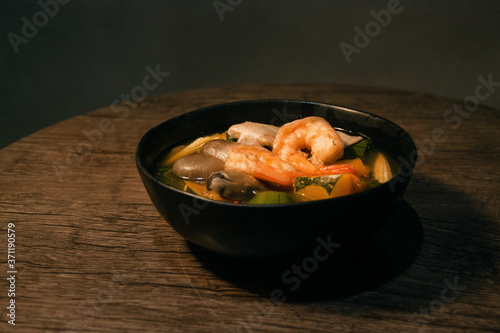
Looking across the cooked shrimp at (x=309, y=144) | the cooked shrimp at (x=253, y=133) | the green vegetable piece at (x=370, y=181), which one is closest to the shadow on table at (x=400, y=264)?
the green vegetable piece at (x=370, y=181)

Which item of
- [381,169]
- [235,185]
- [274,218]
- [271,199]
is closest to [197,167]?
[235,185]

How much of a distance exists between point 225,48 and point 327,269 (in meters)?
3.03

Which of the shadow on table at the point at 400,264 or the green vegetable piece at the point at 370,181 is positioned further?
the green vegetable piece at the point at 370,181

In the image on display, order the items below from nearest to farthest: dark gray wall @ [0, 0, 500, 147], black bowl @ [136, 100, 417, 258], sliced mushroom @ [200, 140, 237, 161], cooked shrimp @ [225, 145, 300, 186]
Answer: black bowl @ [136, 100, 417, 258] → cooked shrimp @ [225, 145, 300, 186] → sliced mushroom @ [200, 140, 237, 161] → dark gray wall @ [0, 0, 500, 147]

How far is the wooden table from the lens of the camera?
924mm

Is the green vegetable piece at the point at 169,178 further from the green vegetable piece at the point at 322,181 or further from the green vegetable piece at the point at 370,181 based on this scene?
the green vegetable piece at the point at 370,181

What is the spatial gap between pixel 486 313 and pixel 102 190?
1.08 m

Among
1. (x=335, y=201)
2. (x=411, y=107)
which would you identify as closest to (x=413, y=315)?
(x=335, y=201)

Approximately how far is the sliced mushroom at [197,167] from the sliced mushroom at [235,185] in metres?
0.11

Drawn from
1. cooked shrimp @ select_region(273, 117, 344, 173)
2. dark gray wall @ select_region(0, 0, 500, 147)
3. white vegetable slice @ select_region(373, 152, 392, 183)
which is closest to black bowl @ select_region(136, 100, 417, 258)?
white vegetable slice @ select_region(373, 152, 392, 183)

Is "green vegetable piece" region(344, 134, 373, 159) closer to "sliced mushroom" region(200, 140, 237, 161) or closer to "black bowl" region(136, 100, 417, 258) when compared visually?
"black bowl" region(136, 100, 417, 258)

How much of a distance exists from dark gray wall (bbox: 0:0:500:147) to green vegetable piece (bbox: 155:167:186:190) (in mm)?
2531

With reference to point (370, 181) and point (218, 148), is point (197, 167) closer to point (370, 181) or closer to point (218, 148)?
point (218, 148)

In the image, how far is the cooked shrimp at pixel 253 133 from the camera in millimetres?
1328
